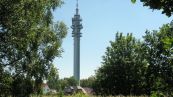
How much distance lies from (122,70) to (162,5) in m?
58.6

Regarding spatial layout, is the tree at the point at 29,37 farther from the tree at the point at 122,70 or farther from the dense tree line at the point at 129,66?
the tree at the point at 122,70

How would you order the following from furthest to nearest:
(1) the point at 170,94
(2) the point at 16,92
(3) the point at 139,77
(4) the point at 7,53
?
1. (3) the point at 139,77
2. (2) the point at 16,92
3. (4) the point at 7,53
4. (1) the point at 170,94

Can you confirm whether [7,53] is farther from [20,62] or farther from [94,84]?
[94,84]

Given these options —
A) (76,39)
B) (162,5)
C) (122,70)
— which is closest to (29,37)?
(162,5)

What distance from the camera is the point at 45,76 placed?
32.8m

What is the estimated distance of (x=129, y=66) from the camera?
6362cm

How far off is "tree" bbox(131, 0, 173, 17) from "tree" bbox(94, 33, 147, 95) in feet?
177

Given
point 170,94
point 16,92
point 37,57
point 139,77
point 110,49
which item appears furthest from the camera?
point 110,49

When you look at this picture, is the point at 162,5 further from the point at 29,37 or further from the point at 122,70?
the point at 122,70

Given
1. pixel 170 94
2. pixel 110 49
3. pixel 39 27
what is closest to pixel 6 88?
pixel 39 27

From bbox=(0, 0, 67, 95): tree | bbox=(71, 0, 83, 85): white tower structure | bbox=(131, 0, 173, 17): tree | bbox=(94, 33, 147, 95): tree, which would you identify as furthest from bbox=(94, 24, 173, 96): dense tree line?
bbox=(71, 0, 83, 85): white tower structure

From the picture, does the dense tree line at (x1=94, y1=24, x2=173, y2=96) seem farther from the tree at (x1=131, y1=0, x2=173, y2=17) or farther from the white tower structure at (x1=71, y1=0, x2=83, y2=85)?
the white tower structure at (x1=71, y1=0, x2=83, y2=85)

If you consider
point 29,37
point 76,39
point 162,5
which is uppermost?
point 76,39

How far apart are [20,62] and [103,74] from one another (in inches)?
1383
